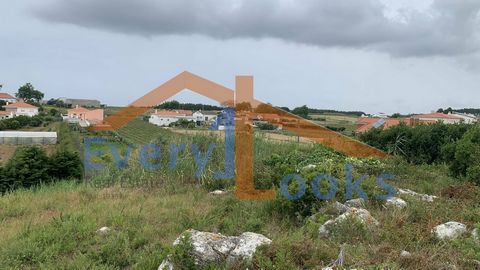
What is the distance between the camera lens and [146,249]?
12.2 ft

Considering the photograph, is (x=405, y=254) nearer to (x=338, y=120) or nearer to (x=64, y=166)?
(x=64, y=166)

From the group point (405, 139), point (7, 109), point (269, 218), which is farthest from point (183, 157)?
point (7, 109)

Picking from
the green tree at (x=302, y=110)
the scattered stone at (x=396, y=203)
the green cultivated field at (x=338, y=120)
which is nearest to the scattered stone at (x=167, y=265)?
the scattered stone at (x=396, y=203)

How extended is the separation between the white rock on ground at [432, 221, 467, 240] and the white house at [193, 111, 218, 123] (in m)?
6.37

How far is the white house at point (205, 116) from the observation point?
964cm

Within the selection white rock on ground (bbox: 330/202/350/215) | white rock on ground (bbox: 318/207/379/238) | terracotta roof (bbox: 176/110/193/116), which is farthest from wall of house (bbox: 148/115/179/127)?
white rock on ground (bbox: 318/207/379/238)

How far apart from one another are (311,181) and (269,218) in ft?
2.25

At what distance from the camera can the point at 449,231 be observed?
3.78 meters

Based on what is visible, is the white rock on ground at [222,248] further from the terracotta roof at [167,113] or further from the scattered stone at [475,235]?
the terracotta roof at [167,113]

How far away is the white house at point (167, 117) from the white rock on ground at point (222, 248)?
22.3ft

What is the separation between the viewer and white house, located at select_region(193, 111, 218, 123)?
31.6 feet

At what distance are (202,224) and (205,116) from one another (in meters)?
5.93

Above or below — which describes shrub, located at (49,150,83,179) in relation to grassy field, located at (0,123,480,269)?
below

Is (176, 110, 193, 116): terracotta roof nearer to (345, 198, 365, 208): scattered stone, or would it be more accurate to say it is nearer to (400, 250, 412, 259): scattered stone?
(345, 198, 365, 208): scattered stone
